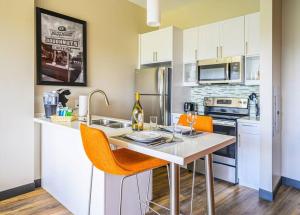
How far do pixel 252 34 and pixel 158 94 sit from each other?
1519 mm

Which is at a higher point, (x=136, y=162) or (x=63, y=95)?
(x=63, y=95)

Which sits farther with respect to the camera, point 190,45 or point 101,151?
point 190,45

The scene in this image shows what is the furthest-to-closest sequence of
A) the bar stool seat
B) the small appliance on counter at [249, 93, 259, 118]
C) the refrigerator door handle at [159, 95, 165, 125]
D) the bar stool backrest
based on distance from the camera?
1. the refrigerator door handle at [159, 95, 165, 125]
2. the small appliance on counter at [249, 93, 259, 118]
3. the bar stool seat
4. the bar stool backrest

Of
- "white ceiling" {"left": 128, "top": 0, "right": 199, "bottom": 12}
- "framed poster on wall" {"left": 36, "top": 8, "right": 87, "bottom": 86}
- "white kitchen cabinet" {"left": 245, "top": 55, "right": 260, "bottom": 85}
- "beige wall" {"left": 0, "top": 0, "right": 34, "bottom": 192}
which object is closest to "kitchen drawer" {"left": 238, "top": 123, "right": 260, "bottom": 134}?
"white kitchen cabinet" {"left": 245, "top": 55, "right": 260, "bottom": 85}

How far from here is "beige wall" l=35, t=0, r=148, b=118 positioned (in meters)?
3.11

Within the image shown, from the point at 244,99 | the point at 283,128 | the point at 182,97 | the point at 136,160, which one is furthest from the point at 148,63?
the point at 136,160

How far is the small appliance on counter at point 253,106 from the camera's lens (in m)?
3.10

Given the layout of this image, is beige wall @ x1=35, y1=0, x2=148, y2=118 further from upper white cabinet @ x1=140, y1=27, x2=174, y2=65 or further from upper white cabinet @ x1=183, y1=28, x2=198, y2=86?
upper white cabinet @ x1=183, y1=28, x2=198, y2=86

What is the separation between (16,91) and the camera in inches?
98.8

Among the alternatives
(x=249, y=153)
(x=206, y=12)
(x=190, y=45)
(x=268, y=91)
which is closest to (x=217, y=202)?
(x=249, y=153)

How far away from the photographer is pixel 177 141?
1.46m

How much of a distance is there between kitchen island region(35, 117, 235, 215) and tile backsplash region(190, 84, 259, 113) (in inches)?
71.9

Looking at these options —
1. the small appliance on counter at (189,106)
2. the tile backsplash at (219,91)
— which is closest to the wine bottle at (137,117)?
the small appliance on counter at (189,106)

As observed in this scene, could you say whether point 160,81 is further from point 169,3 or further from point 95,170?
point 95,170
